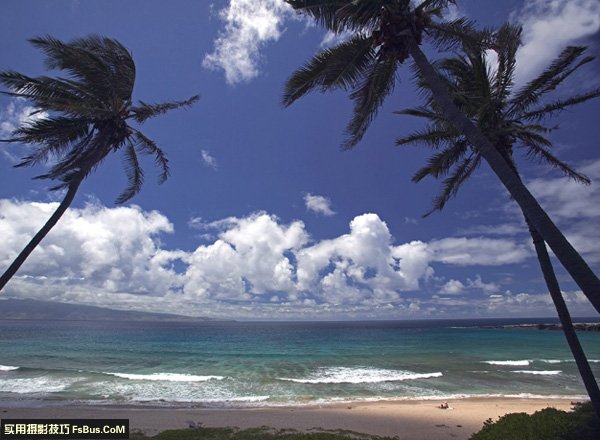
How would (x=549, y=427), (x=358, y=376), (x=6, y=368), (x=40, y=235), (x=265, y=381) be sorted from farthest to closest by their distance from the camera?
(x=6, y=368) → (x=358, y=376) → (x=265, y=381) → (x=40, y=235) → (x=549, y=427)

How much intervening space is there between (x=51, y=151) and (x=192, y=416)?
477 inches

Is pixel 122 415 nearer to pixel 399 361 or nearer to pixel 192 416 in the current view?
pixel 192 416

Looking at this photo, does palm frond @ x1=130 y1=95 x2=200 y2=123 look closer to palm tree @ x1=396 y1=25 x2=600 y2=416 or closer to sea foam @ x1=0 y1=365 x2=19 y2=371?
palm tree @ x1=396 y1=25 x2=600 y2=416

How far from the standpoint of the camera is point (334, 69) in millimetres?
9305

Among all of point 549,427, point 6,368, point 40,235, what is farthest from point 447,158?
point 6,368

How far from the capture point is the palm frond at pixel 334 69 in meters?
9.09

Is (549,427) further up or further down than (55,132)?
further down

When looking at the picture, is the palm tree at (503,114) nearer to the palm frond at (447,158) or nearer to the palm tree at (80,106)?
the palm frond at (447,158)

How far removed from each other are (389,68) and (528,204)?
5644 mm

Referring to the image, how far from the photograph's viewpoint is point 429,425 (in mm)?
12906

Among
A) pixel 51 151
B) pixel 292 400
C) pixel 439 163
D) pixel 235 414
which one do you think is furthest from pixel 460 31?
pixel 292 400

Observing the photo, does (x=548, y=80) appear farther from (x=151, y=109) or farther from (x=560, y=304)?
(x=151, y=109)

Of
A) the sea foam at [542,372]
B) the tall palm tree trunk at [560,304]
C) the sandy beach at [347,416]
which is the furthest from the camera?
the sea foam at [542,372]

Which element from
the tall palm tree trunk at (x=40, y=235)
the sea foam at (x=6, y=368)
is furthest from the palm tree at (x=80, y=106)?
the sea foam at (x=6, y=368)
